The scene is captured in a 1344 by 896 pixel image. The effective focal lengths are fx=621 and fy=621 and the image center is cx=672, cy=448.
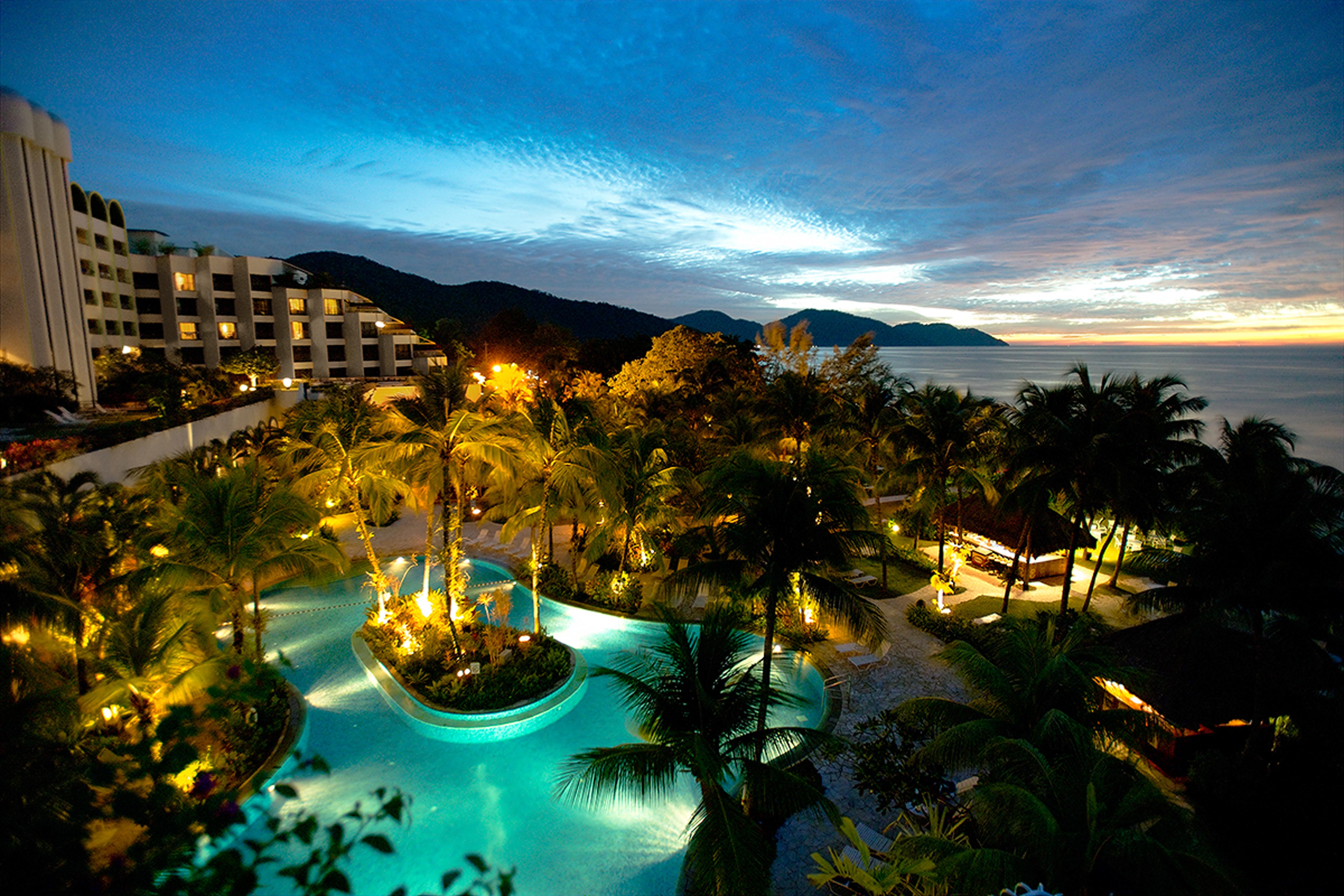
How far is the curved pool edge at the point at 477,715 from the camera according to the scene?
1041 centimetres

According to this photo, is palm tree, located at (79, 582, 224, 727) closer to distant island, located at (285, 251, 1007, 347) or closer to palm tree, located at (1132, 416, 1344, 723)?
palm tree, located at (1132, 416, 1344, 723)

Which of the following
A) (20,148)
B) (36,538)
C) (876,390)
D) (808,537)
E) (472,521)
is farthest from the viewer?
(20,148)

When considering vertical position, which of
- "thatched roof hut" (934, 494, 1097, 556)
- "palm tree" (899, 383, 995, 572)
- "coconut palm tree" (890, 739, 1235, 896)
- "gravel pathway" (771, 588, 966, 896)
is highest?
"palm tree" (899, 383, 995, 572)

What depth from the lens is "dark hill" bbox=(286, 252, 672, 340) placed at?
3531 inches

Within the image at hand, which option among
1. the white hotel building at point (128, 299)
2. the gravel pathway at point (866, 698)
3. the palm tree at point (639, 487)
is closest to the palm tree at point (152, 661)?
the white hotel building at point (128, 299)

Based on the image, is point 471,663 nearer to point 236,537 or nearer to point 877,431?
point 236,537

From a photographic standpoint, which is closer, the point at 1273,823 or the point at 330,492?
the point at 1273,823

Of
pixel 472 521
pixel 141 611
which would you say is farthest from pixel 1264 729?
pixel 472 521

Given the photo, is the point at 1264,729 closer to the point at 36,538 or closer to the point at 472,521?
the point at 36,538

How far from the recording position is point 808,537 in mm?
8398

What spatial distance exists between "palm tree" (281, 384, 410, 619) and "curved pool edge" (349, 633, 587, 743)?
7.49 feet

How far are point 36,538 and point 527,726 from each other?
7233 millimetres

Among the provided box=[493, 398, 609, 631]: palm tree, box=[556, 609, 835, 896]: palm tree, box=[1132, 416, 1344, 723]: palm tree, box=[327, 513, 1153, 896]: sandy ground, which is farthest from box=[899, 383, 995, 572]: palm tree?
box=[556, 609, 835, 896]: palm tree

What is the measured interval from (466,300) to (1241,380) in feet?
402
